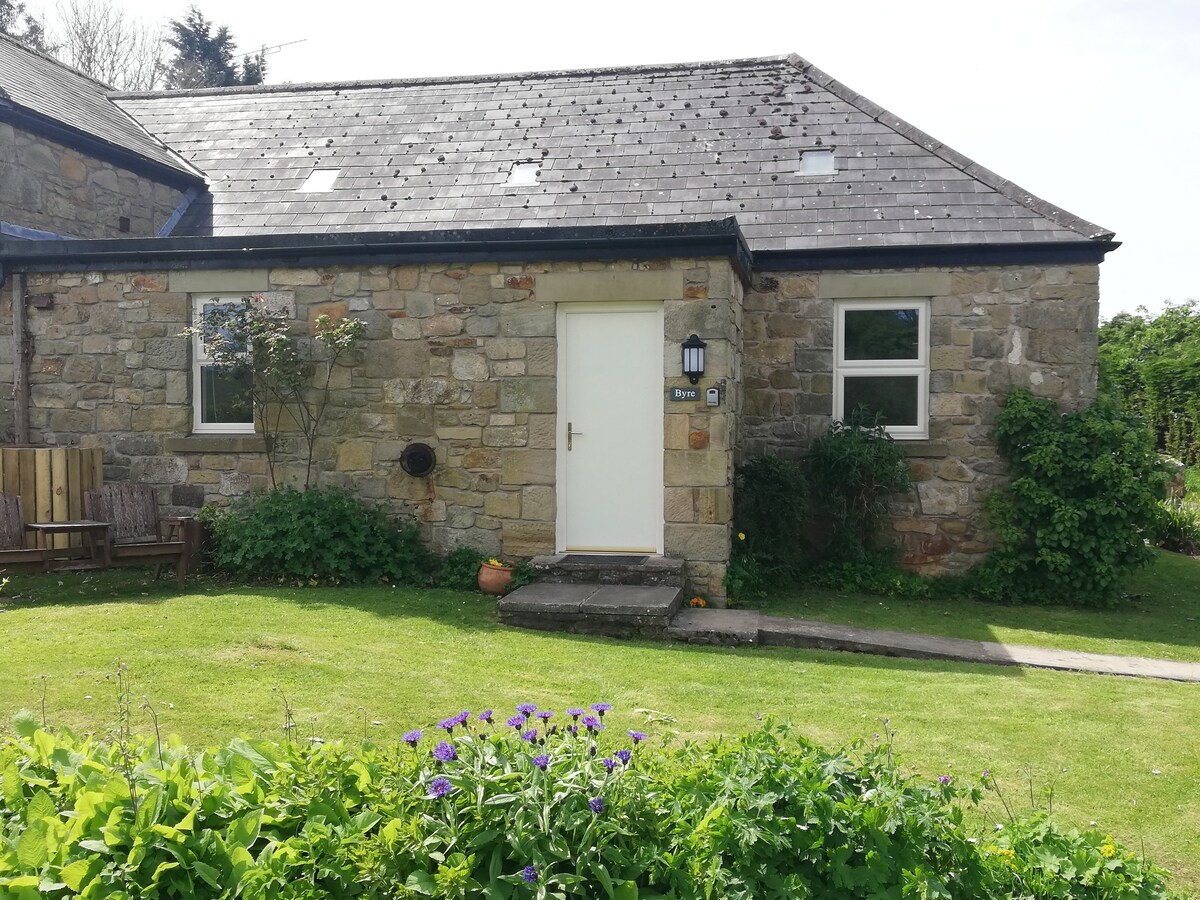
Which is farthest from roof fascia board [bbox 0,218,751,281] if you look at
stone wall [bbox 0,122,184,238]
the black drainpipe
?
stone wall [bbox 0,122,184,238]

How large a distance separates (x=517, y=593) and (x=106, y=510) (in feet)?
12.4

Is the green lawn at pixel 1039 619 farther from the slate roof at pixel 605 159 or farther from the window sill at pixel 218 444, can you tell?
the window sill at pixel 218 444

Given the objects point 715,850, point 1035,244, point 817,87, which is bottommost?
point 715,850

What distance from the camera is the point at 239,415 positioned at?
9750mm

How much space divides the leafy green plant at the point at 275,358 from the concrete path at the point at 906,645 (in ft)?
12.8

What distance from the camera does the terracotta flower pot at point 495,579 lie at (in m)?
8.48

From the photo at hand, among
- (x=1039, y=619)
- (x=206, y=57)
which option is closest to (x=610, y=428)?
(x=1039, y=619)

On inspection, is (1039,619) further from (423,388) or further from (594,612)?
(423,388)

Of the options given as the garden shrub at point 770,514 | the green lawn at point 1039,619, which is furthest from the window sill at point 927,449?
the green lawn at point 1039,619

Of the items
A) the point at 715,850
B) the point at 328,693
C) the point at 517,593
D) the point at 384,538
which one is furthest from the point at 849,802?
the point at 384,538

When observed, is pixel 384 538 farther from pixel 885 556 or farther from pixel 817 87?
pixel 817 87

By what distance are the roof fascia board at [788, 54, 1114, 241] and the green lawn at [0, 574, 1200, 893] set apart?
4.94m

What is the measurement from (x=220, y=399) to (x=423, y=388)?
2.20 meters

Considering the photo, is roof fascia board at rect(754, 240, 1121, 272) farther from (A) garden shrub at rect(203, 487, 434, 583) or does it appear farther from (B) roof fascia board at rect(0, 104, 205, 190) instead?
(B) roof fascia board at rect(0, 104, 205, 190)
